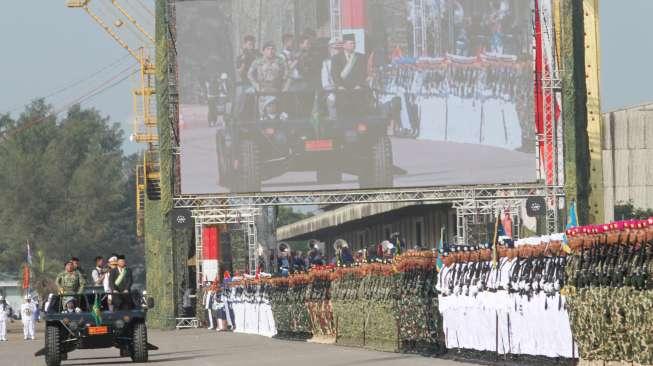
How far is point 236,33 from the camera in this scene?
42938 mm

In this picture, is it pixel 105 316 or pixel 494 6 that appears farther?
pixel 494 6

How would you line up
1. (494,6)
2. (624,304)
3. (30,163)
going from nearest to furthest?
(624,304) < (494,6) < (30,163)

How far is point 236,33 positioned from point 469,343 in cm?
2423

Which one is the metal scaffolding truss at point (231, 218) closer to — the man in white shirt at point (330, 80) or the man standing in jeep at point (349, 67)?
the man in white shirt at point (330, 80)

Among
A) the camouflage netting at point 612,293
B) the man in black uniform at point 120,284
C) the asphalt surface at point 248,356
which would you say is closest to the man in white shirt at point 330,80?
the asphalt surface at point 248,356

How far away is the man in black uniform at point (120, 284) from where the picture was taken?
24.0m

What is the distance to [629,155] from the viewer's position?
52.7 m

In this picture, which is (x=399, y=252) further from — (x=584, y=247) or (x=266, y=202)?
(x=266, y=202)

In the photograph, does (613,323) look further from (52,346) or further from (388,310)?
(52,346)

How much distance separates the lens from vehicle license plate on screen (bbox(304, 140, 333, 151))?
4212 centimetres

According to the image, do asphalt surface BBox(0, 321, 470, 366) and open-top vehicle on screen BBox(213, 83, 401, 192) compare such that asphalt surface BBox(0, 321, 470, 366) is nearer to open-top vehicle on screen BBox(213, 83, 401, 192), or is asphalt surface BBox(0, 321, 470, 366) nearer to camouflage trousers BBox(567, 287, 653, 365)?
camouflage trousers BBox(567, 287, 653, 365)

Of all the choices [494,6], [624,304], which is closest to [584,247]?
[624,304]

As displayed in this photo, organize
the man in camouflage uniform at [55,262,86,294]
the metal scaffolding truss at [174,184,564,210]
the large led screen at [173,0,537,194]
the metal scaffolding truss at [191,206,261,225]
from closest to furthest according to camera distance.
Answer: the man in camouflage uniform at [55,262,86,294]
the large led screen at [173,0,537,194]
the metal scaffolding truss at [174,184,564,210]
the metal scaffolding truss at [191,206,261,225]

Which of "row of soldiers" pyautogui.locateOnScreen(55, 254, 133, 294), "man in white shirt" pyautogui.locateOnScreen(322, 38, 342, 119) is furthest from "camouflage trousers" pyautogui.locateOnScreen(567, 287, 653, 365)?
"man in white shirt" pyautogui.locateOnScreen(322, 38, 342, 119)
